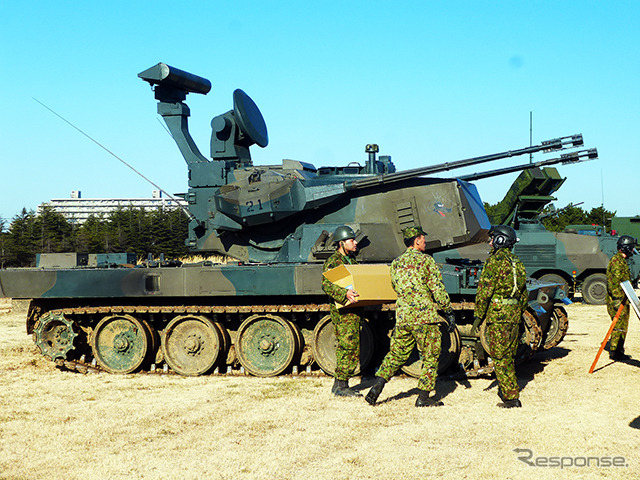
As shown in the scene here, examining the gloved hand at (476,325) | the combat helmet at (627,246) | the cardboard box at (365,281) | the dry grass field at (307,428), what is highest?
the combat helmet at (627,246)

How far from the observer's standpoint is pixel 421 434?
6328 mm

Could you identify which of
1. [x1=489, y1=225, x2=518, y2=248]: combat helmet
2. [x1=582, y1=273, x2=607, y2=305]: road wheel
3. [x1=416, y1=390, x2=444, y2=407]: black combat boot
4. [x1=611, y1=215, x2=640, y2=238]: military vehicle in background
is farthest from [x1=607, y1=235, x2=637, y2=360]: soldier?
[x1=611, y1=215, x2=640, y2=238]: military vehicle in background

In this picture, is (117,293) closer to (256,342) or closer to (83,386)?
(83,386)

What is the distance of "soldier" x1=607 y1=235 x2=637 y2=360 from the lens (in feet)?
32.5

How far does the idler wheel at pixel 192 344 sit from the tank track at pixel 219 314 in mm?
157

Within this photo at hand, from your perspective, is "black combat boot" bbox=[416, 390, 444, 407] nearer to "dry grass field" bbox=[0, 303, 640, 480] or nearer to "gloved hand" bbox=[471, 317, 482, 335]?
"dry grass field" bbox=[0, 303, 640, 480]

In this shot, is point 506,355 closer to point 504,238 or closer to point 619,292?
point 504,238

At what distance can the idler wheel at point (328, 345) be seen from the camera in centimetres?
943

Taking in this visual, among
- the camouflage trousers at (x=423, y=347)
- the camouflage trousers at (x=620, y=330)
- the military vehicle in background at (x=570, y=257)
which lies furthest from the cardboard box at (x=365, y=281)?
the military vehicle in background at (x=570, y=257)

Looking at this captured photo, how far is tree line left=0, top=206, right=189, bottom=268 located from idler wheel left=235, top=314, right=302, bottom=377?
39821 millimetres

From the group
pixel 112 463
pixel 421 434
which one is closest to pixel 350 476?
pixel 421 434

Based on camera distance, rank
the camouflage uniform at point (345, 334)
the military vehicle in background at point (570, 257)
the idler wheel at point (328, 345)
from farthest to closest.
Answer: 1. the military vehicle in background at point (570, 257)
2. the idler wheel at point (328, 345)
3. the camouflage uniform at point (345, 334)

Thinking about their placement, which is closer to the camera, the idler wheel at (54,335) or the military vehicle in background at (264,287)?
the military vehicle in background at (264,287)

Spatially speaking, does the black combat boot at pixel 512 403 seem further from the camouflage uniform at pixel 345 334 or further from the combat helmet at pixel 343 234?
the combat helmet at pixel 343 234
